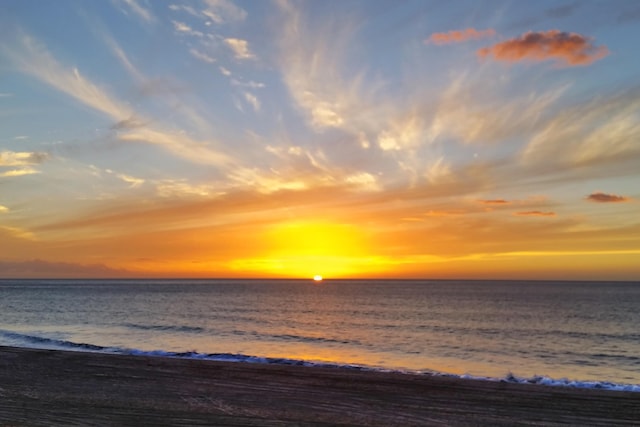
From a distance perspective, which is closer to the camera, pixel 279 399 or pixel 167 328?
pixel 279 399

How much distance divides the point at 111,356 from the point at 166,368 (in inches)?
64.5

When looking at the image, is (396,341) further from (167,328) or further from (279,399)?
(279,399)

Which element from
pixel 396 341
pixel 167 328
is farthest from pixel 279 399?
pixel 167 328

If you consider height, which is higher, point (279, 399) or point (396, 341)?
point (279, 399)

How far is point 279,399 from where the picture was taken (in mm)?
5414

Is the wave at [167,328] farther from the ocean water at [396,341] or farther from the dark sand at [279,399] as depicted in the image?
the dark sand at [279,399]

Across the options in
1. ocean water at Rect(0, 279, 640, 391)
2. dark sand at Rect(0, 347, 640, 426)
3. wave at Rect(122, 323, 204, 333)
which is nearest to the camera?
dark sand at Rect(0, 347, 640, 426)

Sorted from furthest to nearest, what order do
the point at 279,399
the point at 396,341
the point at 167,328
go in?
the point at 167,328 → the point at 396,341 → the point at 279,399

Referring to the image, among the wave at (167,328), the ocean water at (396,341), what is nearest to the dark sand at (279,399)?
the ocean water at (396,341)

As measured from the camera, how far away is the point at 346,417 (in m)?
4.77

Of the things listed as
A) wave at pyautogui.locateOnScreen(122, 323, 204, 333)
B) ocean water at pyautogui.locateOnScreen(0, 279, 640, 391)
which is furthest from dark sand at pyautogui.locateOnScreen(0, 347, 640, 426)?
wave at pyautogui.locateOnScreen(122, 323, 204, 333)

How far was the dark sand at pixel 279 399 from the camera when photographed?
15.4 feet

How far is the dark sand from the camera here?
4.69 meters

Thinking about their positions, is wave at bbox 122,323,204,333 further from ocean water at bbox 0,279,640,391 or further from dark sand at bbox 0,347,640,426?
dark sand at bbox 0,347,640,426
